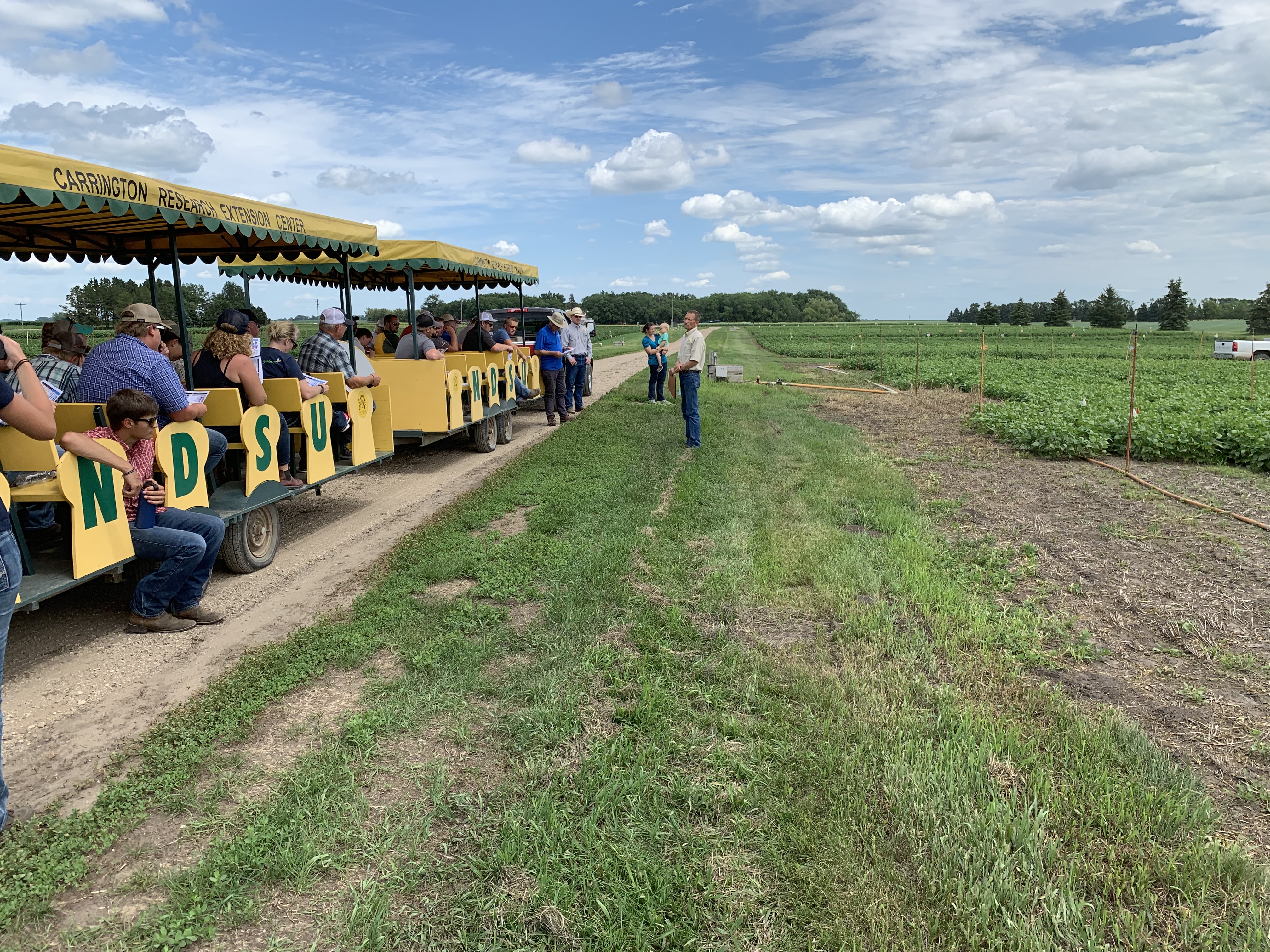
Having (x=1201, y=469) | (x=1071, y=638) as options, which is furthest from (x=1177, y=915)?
(x=1201, y=469)

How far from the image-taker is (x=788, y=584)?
5820 mm

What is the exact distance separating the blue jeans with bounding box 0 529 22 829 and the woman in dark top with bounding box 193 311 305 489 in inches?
125

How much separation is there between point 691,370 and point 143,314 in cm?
662

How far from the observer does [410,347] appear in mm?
10578

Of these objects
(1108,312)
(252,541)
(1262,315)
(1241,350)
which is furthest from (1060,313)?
(252,541)

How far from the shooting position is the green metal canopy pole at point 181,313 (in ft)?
20.3

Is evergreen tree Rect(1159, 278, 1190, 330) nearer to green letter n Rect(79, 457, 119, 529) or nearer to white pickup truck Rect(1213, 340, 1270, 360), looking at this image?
white pickup truck Rect(1213, 340, 1270, 360)

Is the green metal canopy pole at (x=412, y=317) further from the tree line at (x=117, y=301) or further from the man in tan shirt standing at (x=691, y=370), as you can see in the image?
the tree line at (x=117, y=301)

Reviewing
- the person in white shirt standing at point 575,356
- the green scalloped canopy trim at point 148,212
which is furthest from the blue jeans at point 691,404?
the green scalloped canopy trim at point 148,212

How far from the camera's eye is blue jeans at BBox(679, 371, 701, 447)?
432 inches

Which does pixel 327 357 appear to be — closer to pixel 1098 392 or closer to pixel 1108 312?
pixel 1098 392

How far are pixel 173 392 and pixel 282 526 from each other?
2.76 metres

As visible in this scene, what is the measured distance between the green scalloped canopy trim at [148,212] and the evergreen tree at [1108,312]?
75.0m

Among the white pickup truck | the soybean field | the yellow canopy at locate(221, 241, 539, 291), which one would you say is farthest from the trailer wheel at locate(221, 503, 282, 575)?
the white pickup truck
